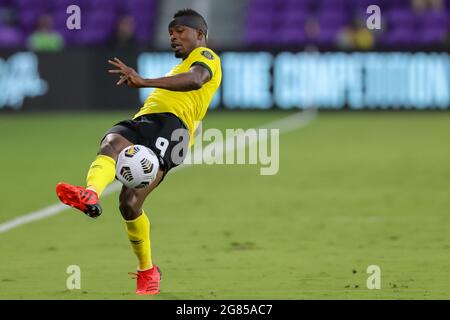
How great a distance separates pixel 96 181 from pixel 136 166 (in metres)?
0.28

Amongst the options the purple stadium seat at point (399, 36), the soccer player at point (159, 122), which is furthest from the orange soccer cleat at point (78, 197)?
the purple stadium seat at point (399, 36)

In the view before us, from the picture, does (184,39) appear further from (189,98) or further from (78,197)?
(78,197)

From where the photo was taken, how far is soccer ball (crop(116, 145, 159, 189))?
25.7ft

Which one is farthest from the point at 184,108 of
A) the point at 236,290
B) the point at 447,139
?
the point at 447,139

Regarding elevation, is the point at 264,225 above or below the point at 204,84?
below

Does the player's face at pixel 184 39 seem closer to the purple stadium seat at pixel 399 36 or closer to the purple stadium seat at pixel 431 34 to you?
the purple stadium seat at pixel 431 34

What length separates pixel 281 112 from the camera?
2717 centimetres

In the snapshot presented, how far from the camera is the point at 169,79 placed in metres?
7.95

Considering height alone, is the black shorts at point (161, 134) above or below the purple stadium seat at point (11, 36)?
below

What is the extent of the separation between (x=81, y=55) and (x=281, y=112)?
457 centimetres

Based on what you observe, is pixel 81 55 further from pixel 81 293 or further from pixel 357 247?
pixel 81 293

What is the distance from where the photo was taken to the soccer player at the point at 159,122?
7.90 m

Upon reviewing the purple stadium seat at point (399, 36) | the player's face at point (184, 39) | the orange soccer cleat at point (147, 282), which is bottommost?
the orange soccer cleat at point (147, 282)

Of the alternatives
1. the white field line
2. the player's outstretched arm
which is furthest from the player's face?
the white field line
